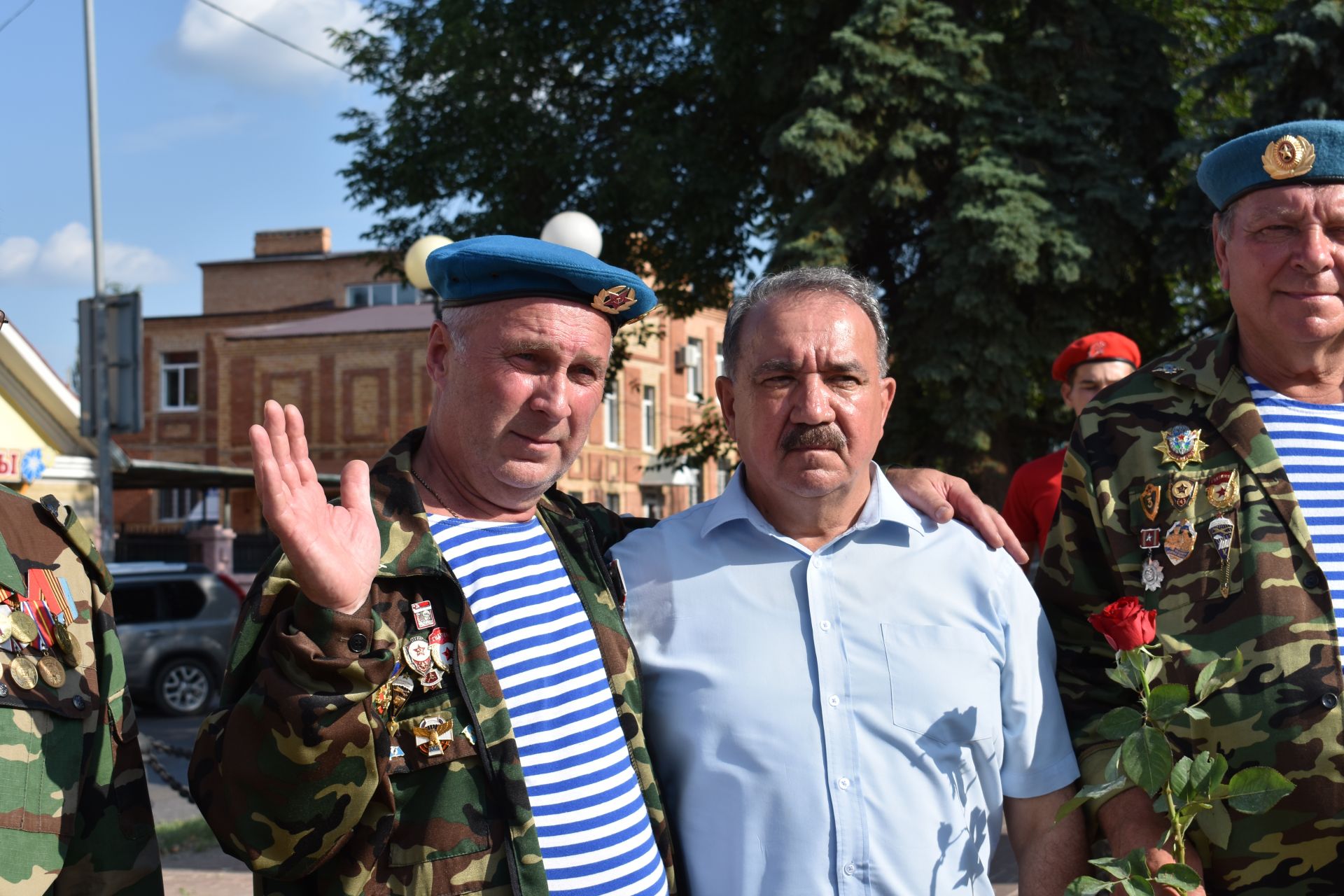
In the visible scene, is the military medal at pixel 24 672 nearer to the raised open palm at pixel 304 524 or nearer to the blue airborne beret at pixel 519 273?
the raised open palm at pixel 304 524

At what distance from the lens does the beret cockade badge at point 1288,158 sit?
241 centimetres

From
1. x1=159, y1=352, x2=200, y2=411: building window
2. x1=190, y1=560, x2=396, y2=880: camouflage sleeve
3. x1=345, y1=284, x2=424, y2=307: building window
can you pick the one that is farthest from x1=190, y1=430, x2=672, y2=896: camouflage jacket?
x1=345, y1=284, x2=424, y2=307: building window

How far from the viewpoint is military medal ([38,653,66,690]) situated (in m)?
2.07

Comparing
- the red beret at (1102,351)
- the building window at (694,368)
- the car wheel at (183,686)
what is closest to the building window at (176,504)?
the building window at (694,368)

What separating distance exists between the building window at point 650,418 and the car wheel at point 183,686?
926 inches

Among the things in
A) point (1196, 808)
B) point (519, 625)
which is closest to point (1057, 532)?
point (1196, 808)

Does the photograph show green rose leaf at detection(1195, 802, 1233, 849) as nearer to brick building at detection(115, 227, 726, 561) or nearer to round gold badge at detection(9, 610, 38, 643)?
round gold badge at detection(9, 610, 38, 643)

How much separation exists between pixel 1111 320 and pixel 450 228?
26.4 feet

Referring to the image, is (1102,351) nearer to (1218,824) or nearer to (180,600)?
(1218,824)

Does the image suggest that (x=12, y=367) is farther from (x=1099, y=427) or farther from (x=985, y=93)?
(x=1099, y=427)

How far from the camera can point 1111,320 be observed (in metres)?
13.1

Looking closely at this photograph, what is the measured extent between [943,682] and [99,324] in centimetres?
1003

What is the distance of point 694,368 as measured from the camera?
39.8 metres

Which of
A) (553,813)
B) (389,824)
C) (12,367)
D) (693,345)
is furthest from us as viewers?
(693,345)
